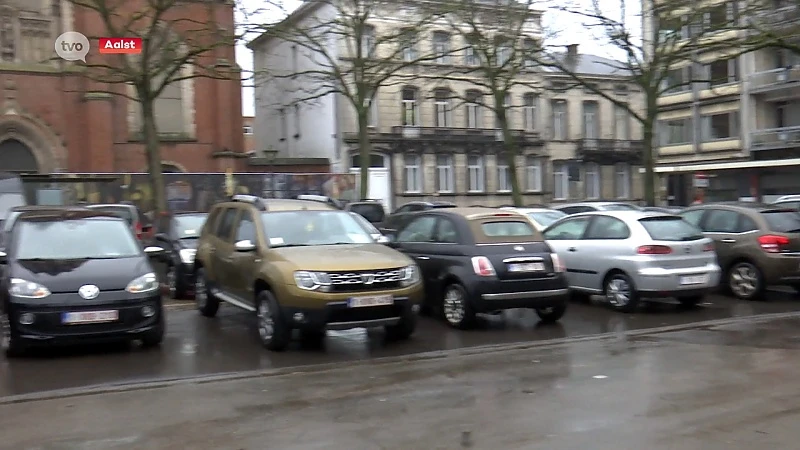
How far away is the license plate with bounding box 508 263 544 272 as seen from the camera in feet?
35.4

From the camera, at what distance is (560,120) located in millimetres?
51312

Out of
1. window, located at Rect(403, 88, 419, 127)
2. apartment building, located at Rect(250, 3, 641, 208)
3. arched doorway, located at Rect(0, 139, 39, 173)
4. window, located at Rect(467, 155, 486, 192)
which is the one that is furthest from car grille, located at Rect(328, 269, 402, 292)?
window, located at Rect(467, 155, 486, 192)

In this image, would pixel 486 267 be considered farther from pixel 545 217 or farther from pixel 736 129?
pixel 736 129

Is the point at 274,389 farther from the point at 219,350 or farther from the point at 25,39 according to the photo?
the point at 25,39

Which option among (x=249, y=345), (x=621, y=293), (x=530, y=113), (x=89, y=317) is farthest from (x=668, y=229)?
(x=530, y=113)

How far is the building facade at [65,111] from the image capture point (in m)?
33.2

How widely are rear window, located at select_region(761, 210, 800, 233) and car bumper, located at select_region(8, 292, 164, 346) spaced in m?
10.0

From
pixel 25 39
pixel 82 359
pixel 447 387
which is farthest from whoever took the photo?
pixel 25 39

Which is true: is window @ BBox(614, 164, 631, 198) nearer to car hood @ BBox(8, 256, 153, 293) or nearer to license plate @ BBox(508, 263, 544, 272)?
license plate @ BBox(508, 263, 544, 272)

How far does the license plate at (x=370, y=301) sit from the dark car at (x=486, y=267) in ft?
5.66

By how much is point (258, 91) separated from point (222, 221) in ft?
120

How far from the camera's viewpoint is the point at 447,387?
24.8 feet

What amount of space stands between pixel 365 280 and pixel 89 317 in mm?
3019

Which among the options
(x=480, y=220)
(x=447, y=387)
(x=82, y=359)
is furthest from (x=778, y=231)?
(x=82, y=359)
